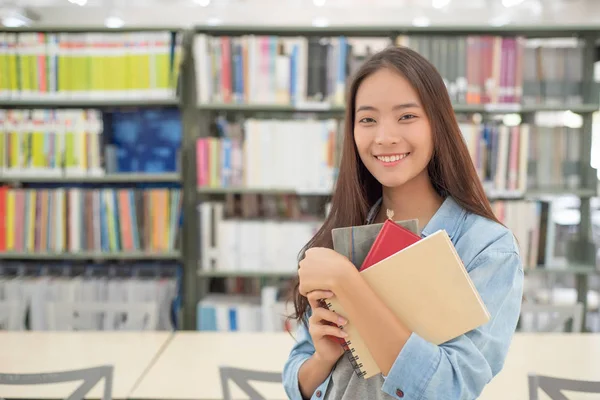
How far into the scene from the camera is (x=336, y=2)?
4.70m

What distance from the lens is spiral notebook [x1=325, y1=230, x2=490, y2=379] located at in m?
0.66

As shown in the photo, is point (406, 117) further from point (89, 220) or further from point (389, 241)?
point (89, 220)

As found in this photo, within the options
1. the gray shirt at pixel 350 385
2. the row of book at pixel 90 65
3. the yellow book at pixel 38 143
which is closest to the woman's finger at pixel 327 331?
the gray shirt at pixel 350 385

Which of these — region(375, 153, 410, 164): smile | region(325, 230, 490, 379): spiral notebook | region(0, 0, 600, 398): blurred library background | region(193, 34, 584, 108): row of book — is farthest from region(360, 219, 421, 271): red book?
region(193, 34, 584, 108): row of book

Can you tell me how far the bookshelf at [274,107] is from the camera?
8.93ft

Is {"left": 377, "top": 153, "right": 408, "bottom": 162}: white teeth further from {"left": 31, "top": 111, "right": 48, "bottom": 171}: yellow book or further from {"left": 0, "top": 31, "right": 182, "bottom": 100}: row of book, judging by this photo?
{"left": 31, "top": 111, "right": 48, "bottom": 171}: yellow book

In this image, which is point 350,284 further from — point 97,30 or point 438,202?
point 97,30

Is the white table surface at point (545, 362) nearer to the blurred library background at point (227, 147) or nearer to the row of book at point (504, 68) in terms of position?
the blurred library background at point (227, 147)

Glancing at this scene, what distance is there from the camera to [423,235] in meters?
0.86

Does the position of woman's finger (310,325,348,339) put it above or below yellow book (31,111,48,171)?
below

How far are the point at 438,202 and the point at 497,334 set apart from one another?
26cm

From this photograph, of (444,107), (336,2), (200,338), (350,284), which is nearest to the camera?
(350,284)

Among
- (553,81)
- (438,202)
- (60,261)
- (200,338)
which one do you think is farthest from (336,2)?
(438,202)

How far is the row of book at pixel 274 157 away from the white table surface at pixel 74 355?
1.03 meters
